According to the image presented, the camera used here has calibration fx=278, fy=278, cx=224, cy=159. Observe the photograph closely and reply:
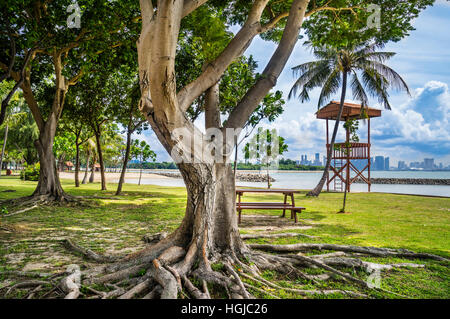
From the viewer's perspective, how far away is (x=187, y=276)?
12.2 ft

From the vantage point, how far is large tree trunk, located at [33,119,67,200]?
1195 cm

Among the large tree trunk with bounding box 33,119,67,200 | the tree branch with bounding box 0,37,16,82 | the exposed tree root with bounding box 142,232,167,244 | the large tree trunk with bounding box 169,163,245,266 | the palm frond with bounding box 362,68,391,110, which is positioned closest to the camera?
the large tree trunk with bounding box 169,163,245,266

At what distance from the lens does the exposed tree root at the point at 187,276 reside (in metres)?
3.31

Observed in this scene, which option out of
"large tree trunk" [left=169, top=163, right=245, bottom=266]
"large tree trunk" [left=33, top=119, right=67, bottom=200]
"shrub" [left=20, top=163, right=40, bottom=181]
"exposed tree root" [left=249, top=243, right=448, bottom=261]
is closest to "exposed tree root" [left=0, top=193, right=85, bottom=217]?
"large tree trunk" [left=33, top=119, right=67, bottom=200]

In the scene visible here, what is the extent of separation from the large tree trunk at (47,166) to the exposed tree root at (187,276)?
29.1ft

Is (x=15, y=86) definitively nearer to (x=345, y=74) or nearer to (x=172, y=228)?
(x=172, y=228)

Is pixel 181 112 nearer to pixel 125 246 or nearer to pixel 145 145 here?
pixel 125 246

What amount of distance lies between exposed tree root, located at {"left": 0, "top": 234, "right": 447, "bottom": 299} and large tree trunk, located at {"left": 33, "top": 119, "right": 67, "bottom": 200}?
349 inches

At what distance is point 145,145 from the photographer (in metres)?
28.5

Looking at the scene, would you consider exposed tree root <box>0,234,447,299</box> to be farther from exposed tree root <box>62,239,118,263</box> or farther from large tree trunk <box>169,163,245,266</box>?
large tree trunk <box>169,163,245,266</box>

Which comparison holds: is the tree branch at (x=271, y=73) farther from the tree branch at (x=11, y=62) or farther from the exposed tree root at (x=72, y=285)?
the tree branch at (x=11, y=62)

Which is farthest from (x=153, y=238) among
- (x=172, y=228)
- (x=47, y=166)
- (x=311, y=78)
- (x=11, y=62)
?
(x=311, y=78)
